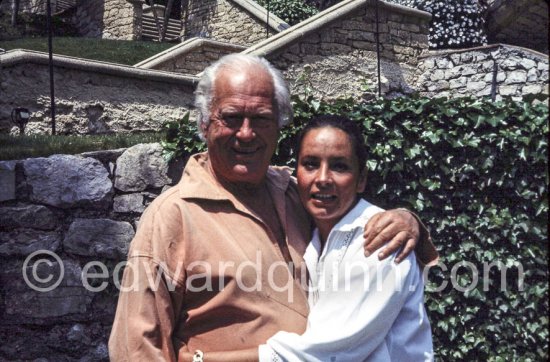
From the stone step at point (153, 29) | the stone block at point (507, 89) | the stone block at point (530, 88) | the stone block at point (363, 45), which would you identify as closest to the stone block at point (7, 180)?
the stone block at point (363, 45)

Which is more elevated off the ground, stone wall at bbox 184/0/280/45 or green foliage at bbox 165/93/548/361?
stone wall at bbox 184/0/280/45

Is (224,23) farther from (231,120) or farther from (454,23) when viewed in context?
(231,120)

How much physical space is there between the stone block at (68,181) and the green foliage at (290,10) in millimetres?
9561

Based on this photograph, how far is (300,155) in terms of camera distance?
252cm

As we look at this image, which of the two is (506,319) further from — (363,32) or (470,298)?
(363,32)

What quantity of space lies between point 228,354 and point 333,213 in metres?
0.61

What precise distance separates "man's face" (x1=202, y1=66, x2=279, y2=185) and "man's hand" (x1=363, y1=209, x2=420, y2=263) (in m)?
0.47

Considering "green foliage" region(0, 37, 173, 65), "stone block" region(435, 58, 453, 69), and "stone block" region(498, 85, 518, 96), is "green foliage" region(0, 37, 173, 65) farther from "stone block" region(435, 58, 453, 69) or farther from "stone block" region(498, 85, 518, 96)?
"stone block" region(498, 85, 518, 96)

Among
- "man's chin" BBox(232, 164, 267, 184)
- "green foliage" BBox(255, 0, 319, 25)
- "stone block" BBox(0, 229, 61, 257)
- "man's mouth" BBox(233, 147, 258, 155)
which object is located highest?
"green foliage" BBox(255, 0, 319, 25)

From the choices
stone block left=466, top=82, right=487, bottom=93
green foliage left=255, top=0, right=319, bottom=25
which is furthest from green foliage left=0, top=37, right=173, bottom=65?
stone block left=466, top=82, right=487, bottom=93

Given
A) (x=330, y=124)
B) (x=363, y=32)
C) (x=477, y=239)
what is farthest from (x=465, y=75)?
(x=330, y=124)

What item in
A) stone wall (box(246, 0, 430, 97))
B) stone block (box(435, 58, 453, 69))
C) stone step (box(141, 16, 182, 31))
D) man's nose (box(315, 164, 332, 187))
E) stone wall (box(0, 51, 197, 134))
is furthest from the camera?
stone step (box(141, 16, 182, 31))

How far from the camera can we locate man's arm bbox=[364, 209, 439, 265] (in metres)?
2.30

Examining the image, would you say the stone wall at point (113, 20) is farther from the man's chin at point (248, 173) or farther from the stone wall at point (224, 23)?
the man's chin at point (248, 173)
